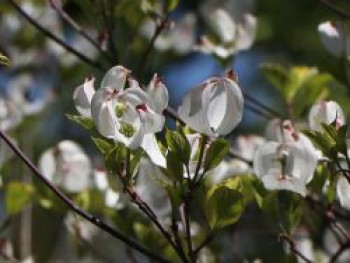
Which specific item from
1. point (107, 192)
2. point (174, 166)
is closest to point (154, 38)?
point (107, 192)

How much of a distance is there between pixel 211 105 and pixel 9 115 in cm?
56

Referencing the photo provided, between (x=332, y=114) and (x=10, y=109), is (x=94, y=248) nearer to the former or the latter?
(x=10, y=109)

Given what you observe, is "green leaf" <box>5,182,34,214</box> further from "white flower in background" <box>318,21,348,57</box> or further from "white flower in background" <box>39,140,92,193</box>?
"white flower in background" <box>318,21,348,57</box>

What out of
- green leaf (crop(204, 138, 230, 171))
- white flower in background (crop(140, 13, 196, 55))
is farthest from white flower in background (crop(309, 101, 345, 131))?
Answer: white flower in background (crop(140, 13, 196, 55))

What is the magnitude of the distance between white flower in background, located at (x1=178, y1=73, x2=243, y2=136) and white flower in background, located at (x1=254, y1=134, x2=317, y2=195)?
9 cm

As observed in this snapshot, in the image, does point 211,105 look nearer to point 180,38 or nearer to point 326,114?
point 326,114

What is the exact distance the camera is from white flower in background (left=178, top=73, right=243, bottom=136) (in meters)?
0.73

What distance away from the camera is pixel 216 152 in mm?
759

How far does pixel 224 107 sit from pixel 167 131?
5 cm

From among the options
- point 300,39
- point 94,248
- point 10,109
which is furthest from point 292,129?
point 300,39

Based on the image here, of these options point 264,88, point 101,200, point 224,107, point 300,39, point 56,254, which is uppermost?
point 224,107

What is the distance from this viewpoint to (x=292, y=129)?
33.0 inches

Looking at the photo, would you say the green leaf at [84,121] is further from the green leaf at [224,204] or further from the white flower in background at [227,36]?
the white flower in background at [227,36]

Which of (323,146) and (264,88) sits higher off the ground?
(323,146)
